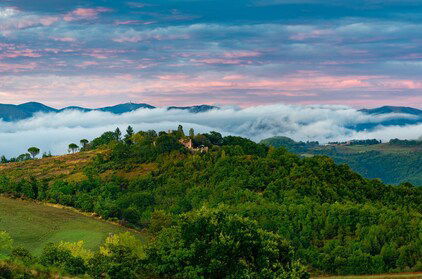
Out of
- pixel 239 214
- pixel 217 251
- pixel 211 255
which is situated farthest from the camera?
pixel 239 214

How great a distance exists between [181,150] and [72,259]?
12792cm

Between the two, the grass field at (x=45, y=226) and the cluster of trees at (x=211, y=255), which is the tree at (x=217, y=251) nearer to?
the cluster of trees at (x=211, y=255)

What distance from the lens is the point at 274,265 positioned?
168 ft

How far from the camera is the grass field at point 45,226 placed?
114 metres

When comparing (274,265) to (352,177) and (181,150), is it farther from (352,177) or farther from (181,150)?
(181,150)

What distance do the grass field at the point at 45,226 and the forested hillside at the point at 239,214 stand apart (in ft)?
39.6

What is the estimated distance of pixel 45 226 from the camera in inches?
4926

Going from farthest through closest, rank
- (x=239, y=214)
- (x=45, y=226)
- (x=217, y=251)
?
(x=45, y=226) < (x=239, y=214) < (x=217, y=251)

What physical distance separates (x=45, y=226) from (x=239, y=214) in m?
51.8

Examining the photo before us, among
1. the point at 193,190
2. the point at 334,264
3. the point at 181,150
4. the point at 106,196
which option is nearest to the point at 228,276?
the point at 334,264

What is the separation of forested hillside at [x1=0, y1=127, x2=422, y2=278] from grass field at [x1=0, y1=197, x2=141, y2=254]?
39.6ft

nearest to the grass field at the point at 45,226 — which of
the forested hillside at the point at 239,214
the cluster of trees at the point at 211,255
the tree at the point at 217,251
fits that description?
the forested hillside at the point at 239,214

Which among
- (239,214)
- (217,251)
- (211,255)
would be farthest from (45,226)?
(217,251)

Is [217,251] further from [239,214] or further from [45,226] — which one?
[45,226]
